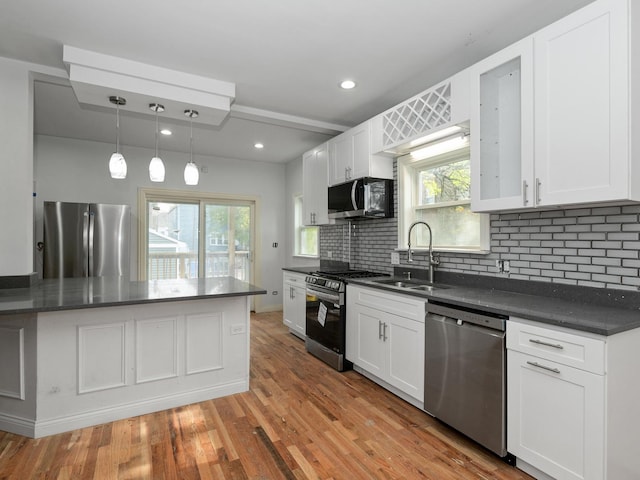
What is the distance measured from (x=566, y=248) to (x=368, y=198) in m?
1.81

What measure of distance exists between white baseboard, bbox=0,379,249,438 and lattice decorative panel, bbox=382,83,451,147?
2632 millimetres

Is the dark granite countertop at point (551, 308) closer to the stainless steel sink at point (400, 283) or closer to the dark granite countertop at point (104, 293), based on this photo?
the stainless steel sink at point (400, 283)

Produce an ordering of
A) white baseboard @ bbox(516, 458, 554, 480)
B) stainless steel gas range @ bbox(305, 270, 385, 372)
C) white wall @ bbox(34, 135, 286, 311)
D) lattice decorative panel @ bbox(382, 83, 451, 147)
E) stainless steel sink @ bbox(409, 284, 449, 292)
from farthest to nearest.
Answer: white wall @ bbox(34, 135, 286, 311), stainless steel gas range @ bbox(305, 270, 385, 372), stainless steel sink @ bbox(409, 284, 449, 292), lattice decorative panel @ bbox(382, 83, 451, 147), white baseboard @ bbox(516, 458, 554, 480)

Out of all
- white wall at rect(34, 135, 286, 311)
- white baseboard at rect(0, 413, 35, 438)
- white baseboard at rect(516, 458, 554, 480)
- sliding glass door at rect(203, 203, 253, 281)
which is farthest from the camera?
sliding glass door at rect(203, 203, 253, 281)

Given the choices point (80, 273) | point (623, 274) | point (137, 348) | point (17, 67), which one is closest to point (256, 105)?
point (17, 67)

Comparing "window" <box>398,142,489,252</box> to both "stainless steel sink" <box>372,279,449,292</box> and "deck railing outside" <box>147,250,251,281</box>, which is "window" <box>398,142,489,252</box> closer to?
"stainless steel sink" <box>372,279,449,292</box>

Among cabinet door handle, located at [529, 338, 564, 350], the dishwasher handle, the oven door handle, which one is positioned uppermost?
the dishwasher handle

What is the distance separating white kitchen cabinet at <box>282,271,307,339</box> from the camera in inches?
172

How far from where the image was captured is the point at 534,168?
2.05m

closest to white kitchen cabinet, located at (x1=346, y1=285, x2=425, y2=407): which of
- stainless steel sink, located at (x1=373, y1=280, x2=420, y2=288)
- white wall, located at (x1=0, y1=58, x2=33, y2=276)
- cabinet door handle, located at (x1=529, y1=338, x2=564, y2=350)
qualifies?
stainless steel sink, located at (x1=373, y1=280, x2=420, y2=288)

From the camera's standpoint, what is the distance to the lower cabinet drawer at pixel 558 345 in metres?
1.55

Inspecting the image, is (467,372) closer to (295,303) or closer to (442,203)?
(442,203)

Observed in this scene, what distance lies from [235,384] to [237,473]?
1040 millimetres

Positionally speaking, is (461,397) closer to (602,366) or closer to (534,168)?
(602,366)
